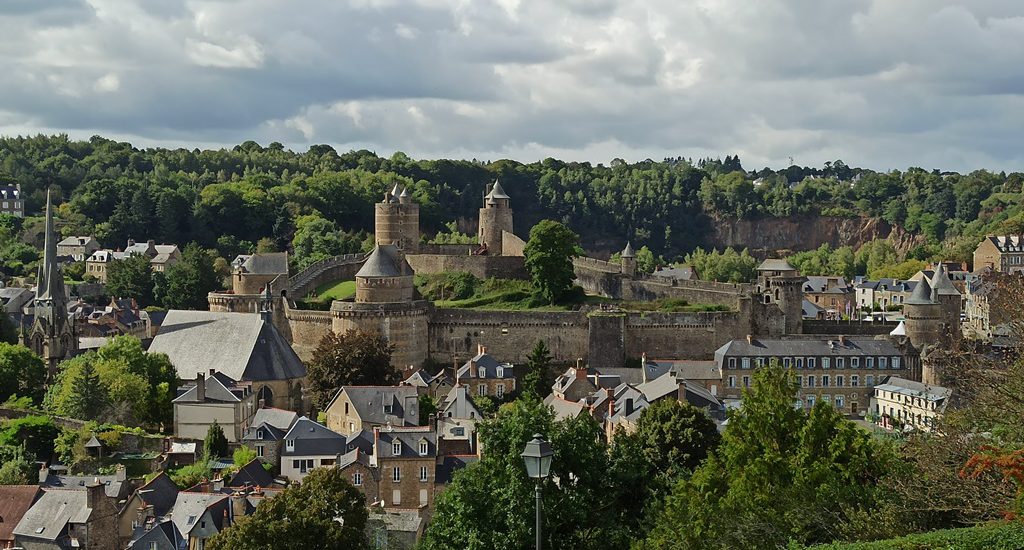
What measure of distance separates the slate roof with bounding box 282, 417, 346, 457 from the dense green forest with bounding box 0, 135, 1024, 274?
32.4m

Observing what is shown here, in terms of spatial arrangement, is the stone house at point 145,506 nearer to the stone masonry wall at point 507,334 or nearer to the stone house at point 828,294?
the stone masonry wall at point 507,334

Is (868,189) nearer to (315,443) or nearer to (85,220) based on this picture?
(85,220)

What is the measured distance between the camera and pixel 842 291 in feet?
293

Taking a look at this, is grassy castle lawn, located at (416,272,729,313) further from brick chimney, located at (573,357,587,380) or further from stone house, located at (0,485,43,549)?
stone house, located at (0,485,43,549)

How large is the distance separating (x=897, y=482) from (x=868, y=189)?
128154mm

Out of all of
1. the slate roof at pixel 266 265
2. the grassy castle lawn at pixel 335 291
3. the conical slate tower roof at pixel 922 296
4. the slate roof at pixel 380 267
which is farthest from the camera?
the grassy castle lawn at pixel 335 291

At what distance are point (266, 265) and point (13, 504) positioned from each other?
25.4 meters

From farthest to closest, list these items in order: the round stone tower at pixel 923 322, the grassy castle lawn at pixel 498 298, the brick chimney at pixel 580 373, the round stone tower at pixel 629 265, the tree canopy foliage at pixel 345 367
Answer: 1. the round stone tower at pixel 629 265
2. the grassy castle lawn at pixel 498 298
3. the round stone tower at pixel 923 322
4. the brick chimney at pixel 580 373
5. the tree canopy foliage at pixel 345 367

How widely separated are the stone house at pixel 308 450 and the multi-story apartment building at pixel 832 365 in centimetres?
1890

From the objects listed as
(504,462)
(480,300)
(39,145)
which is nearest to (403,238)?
(480,300)

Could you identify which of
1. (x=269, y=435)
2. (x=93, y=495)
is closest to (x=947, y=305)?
(x=269, y=435)

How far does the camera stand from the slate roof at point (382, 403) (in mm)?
48750

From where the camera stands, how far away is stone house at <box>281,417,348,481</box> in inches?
1752

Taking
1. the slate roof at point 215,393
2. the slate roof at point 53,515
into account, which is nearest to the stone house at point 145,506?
the slate roof at point 53,515
